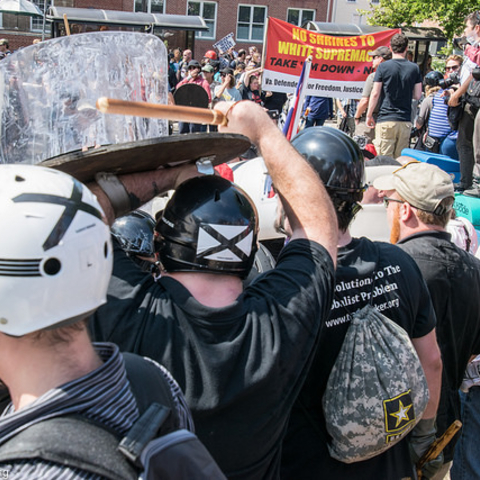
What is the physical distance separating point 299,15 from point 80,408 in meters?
40.1

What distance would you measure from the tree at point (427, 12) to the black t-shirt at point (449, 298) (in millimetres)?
28023

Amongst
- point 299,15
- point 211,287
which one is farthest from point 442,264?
point 299,15

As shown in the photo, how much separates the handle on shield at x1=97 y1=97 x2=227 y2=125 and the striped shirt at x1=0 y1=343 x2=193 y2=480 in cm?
59

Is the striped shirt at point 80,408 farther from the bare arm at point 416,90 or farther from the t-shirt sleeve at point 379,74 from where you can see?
the bare arm at point 416,90

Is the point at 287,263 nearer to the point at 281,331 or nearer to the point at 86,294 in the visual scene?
the point at 281,331

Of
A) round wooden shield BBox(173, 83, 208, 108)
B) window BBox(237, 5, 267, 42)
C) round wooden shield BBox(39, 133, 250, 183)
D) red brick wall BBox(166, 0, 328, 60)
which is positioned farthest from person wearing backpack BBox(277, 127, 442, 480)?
window BBox(237, 5, 267, 42)

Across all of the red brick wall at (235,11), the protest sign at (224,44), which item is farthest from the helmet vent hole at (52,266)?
the red brick wall at (235,11)

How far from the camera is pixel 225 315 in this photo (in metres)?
1.71

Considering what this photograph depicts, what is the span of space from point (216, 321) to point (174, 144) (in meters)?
0.51

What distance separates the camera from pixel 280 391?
70.9 inches

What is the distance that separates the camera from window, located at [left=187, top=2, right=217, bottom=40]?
37375mm

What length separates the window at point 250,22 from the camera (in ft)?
124

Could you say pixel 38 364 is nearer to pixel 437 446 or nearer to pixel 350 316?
pixel 350 316

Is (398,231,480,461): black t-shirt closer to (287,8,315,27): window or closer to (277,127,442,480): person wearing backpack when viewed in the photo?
(277,127,442,480): person wearing backpack
